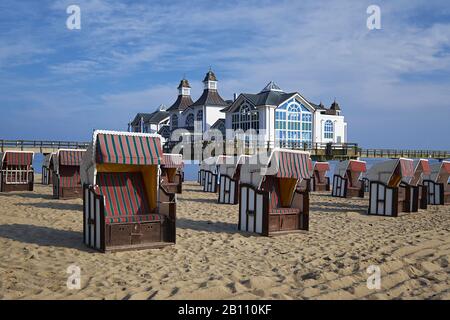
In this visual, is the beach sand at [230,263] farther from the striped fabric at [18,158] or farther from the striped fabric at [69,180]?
the striped fabric at [18,158]

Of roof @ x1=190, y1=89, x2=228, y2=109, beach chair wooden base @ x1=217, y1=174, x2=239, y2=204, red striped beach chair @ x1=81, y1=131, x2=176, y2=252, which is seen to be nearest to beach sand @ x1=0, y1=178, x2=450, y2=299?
red striped beach chair @ x1=81, y1=131, x2=176, y2=252

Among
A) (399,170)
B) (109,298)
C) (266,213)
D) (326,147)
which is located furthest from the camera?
(326,147)

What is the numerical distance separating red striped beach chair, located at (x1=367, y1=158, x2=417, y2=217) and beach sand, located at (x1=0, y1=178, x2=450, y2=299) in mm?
1977

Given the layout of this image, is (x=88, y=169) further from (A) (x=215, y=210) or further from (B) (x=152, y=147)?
(A) (x=215, y=210)

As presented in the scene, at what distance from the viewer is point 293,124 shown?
41312 millimetres

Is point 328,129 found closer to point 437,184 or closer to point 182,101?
point 182,101

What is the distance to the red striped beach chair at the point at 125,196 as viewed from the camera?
7031 mm

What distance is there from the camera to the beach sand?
4922 millimetres

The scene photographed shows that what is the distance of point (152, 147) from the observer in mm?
7629

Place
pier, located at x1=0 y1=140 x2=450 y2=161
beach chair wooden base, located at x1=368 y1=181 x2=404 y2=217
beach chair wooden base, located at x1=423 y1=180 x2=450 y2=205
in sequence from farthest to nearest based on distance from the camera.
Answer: pier, located at x1=0 y1=140 x2=450 y2=161, beach chair wooden base, located at x1=423 y1=180 x2=450 y2=205, beach chair wooden base, located at x1=368 y1=181 x2=404 y2=217

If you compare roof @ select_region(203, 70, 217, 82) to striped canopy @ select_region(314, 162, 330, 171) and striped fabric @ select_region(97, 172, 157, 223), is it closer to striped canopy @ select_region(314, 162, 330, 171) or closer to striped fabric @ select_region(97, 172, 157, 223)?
striped canopy @ select_region(314, 162, 330, 171)

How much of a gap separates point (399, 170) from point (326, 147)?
27158mm

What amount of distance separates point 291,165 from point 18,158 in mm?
12031

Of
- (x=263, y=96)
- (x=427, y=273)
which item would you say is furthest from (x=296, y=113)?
(x=427, y=273)
